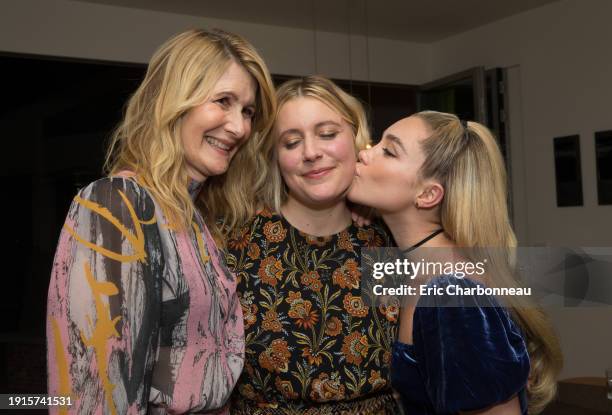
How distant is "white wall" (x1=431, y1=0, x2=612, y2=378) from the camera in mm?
4453

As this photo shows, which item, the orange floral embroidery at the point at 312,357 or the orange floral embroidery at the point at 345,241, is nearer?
the orange floral embroidery at the point at 312,357

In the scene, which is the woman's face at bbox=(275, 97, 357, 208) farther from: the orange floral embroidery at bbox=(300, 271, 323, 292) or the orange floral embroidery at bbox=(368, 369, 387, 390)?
the orange floral embroidery at bbox=(368, 369, 387, 390)

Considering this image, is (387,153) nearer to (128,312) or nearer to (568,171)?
(128,312)

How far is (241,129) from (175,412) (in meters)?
0.62

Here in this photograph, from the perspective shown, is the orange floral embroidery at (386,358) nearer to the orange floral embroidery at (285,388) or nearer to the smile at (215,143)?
the orange floral embroidery at (285,388)

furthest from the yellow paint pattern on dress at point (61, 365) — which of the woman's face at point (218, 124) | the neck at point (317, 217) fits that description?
the neck at point (317, 217)

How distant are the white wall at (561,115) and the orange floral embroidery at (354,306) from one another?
11.0ft

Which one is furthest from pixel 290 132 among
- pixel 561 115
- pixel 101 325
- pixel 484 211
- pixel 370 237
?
pixel 561 115

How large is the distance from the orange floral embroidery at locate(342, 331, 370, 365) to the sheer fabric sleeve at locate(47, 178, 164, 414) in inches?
22.9

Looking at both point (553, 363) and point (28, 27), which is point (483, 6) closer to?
point (28, 27)

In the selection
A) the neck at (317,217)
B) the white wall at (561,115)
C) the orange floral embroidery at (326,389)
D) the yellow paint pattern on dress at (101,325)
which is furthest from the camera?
the white wall at (561,115)

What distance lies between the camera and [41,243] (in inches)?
172

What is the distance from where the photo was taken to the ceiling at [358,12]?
4602 mm

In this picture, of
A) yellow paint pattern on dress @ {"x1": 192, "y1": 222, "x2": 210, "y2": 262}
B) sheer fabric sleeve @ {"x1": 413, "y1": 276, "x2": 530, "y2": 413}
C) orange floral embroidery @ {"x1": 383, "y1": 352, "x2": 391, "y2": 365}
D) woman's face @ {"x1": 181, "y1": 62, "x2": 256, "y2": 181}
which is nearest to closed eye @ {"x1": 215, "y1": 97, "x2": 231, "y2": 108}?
woman's face @ {"x1": 181, "y1": 62, "x2": 256, "y2": 181}
